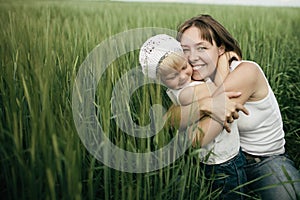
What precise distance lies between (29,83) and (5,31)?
41cm

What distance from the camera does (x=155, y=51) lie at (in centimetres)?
88

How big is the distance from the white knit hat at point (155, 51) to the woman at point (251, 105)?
75 millimetres

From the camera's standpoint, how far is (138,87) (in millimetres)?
896

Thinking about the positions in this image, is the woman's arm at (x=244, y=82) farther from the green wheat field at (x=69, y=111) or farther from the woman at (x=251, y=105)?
the green wheat field at (x=69, y=111)

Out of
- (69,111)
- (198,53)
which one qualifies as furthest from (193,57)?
(69,111)

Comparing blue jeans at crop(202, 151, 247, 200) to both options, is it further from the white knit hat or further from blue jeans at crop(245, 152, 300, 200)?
the white knit hat

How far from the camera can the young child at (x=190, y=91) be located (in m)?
0.87

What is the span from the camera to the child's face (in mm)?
889

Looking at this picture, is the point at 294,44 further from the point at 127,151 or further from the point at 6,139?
the point at 6,139

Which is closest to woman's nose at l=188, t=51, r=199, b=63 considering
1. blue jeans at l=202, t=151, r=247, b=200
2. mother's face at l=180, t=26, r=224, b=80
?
mother's face at l=180, t=26, r=224, b=80

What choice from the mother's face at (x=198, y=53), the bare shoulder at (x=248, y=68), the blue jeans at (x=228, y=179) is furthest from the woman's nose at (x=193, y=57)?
the blue jeans at (x=228, y=179)

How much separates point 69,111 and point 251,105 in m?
0.49

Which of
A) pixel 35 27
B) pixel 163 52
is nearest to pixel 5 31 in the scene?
pixel 35 27

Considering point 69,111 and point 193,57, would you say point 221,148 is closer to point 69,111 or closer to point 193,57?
point 193,57
